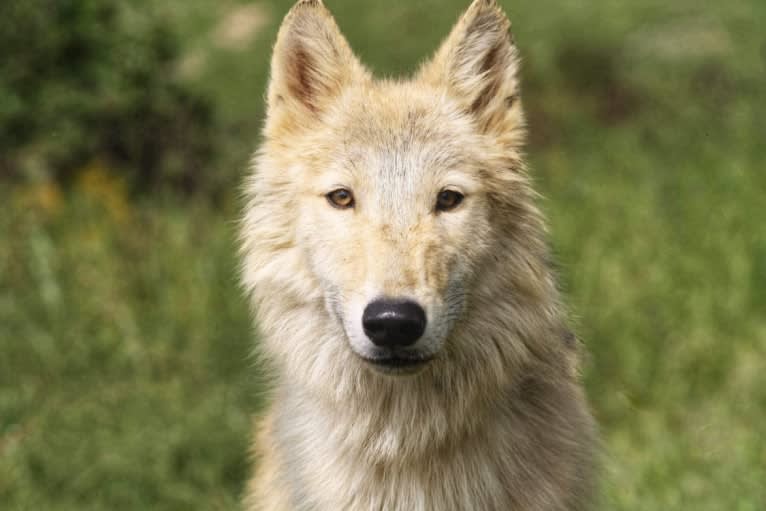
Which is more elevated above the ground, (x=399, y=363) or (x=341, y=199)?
(x=341, y=199)

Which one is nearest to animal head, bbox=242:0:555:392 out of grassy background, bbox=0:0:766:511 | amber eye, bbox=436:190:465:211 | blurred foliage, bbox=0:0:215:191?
amber eye, bbox=436:190:465:211

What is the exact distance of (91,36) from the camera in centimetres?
859

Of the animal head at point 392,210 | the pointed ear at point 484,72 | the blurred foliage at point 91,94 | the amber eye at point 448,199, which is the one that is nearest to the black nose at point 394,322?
the animal head at point 392,210

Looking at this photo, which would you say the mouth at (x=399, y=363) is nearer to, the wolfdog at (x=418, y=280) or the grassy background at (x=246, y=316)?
the wolfdog at (x=418, y=280)

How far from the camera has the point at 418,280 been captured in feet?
11.9

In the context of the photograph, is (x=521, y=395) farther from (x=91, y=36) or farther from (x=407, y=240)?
(x=91, y=36)

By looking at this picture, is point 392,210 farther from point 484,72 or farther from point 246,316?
point 246,316

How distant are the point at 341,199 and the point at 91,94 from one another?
5210 millimetres

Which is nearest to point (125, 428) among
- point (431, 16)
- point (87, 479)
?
point (87, 479)

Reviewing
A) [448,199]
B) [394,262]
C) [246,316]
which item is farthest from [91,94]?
[394,262]

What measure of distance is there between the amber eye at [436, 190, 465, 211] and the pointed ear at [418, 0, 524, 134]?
1.35ft

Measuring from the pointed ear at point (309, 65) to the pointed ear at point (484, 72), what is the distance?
1.11 ft

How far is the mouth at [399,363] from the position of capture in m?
3.63

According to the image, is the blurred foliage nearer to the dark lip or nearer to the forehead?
the forehead
